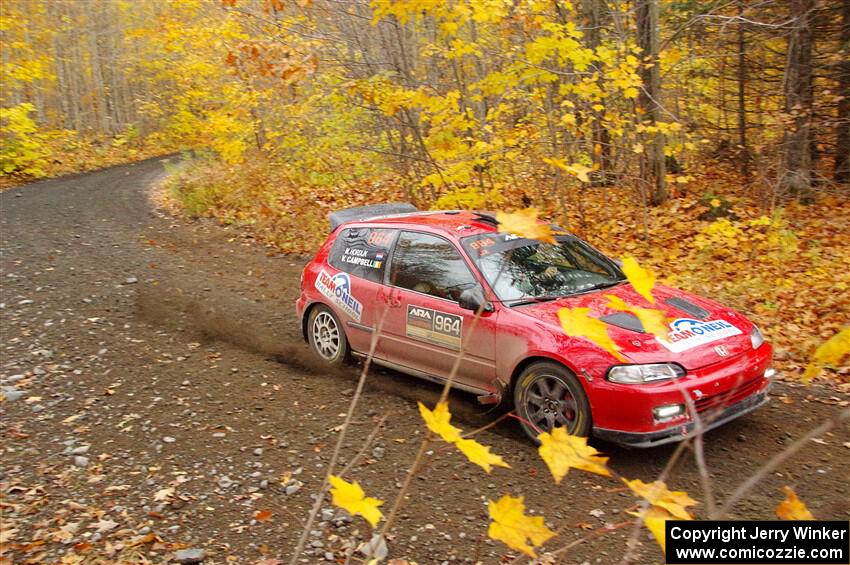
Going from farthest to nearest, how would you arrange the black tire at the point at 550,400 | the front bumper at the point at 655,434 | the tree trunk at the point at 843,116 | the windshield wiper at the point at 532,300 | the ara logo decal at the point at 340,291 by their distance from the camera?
1. the tree trunk at the point at 843,116
2. the ara logo decal at the point at 340,291
3. the windshield wiper at the point at 532,300
4. the black tire at the point at 550,400
5. the front bumper at the point at 655,434

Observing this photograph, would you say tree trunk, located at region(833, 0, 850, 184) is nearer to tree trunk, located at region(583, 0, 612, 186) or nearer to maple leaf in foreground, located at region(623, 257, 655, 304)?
tree trunk, located at region(583, 0, 612, 186)

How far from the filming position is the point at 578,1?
40.5ft

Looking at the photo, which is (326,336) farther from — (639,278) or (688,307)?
(639,278)

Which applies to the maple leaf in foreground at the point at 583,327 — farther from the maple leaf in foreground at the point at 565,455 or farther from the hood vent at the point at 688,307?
the hood vent at the point at 688,307

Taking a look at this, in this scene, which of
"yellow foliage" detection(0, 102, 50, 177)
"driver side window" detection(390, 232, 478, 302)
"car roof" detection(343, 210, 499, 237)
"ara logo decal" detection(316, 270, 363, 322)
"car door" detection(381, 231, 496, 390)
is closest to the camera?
"car door" detection(381, 231, 496, 390)

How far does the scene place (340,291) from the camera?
7.05 meters

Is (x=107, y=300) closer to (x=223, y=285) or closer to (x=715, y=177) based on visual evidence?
(x=223, y=285)

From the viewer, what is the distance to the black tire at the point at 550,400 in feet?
16.2

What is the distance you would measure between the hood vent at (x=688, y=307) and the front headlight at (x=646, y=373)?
2.56 ft

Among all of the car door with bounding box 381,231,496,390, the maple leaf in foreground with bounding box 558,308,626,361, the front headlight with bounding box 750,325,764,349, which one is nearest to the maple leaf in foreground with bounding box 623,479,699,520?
the maple leaf in foreground with bounding box 558,308,626,361

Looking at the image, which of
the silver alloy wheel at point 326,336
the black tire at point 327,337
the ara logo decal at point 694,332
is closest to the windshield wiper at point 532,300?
the ara logo decal at point 694,332

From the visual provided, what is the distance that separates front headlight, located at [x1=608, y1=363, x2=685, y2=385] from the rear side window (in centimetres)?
269

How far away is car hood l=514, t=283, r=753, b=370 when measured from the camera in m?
4.83

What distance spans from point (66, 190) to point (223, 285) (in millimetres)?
11147
